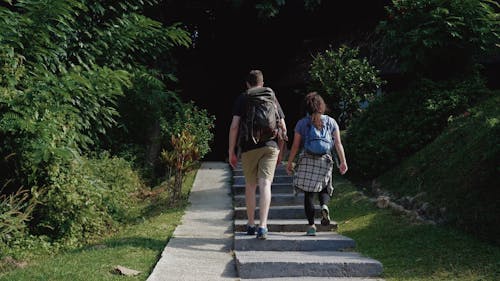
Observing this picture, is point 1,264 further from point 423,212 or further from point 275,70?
point 275,70

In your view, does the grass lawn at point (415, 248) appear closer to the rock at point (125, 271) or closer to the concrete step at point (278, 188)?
the concrete step at point (278, 188)

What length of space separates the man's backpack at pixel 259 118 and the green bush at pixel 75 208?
2.61 metres

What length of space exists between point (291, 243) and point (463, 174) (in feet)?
9.08

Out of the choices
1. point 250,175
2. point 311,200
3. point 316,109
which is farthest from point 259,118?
point 311,200

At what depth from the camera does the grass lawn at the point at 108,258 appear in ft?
17.3

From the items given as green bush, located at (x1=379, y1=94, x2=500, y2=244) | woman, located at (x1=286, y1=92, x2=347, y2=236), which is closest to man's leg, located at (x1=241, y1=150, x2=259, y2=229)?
woman, located at (x1=286, y1=92, x2=347, y2=236)

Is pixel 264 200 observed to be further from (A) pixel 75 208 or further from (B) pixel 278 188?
(B) pixel 278 188

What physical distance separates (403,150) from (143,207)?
4.72m

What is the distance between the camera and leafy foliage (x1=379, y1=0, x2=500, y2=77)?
9.55 m

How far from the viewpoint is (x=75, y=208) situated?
294 inches

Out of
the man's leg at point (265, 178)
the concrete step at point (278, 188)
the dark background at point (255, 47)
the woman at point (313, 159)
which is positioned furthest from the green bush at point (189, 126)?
the man's leg at point (265, 178)

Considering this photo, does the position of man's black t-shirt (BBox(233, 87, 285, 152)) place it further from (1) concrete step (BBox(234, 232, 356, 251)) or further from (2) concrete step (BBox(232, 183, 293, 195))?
(2) concrete step (BBox(232, 183, 293, 195))

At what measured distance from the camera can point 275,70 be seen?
17.2 metres

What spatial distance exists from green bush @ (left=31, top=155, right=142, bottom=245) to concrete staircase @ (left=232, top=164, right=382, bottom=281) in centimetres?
196
